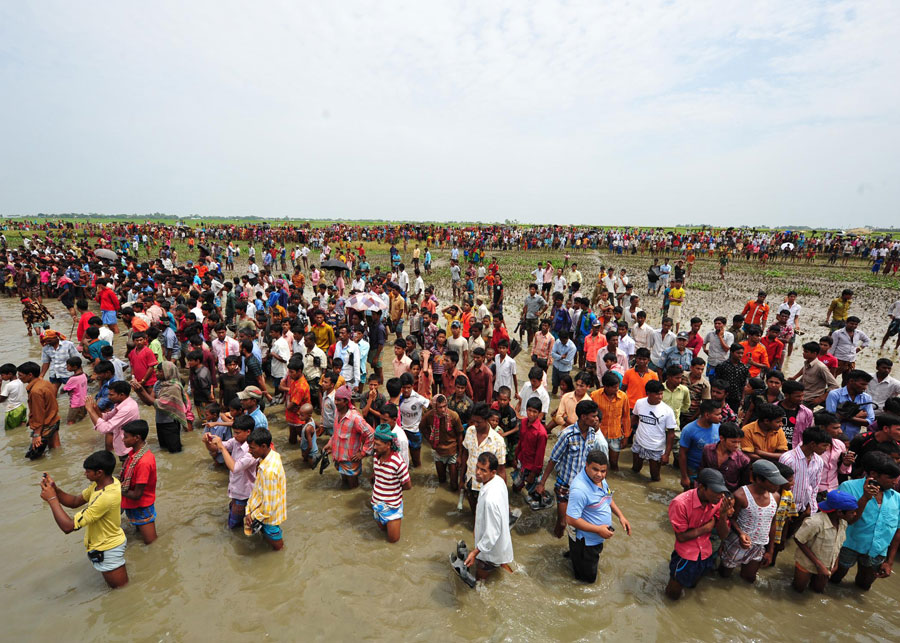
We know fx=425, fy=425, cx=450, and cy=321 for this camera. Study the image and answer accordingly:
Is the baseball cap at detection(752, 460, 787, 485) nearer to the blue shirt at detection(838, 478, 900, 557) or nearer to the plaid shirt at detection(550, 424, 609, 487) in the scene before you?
the blue shirt at detection(838, 478, 900, 557)

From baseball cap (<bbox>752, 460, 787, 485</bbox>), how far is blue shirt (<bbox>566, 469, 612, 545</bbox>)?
127 cm

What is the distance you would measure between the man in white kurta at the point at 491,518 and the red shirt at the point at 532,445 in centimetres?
112

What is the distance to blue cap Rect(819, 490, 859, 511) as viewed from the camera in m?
3.71

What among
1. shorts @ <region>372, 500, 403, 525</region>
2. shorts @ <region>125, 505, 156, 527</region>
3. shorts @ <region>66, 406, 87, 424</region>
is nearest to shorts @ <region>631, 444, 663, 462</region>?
shorts @ <region>372, 500, 403, 525</region>

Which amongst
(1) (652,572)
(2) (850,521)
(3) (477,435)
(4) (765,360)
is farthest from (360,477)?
(4) (765,360)

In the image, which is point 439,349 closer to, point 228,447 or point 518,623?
point 228,447

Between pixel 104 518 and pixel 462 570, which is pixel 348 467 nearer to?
pixel 462 570

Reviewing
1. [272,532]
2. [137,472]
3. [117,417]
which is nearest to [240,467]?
[272,532]

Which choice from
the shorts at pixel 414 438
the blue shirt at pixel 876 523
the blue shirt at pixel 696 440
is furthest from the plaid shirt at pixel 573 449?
the blue shirt at pixel 876 523

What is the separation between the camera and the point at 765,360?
7102mm

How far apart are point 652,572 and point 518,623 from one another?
159 cm

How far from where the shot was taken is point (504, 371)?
22.7 ft

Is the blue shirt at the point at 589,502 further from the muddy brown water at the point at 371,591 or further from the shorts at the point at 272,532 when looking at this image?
the shorts at the point at 272,532

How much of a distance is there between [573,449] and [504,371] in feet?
7.70
